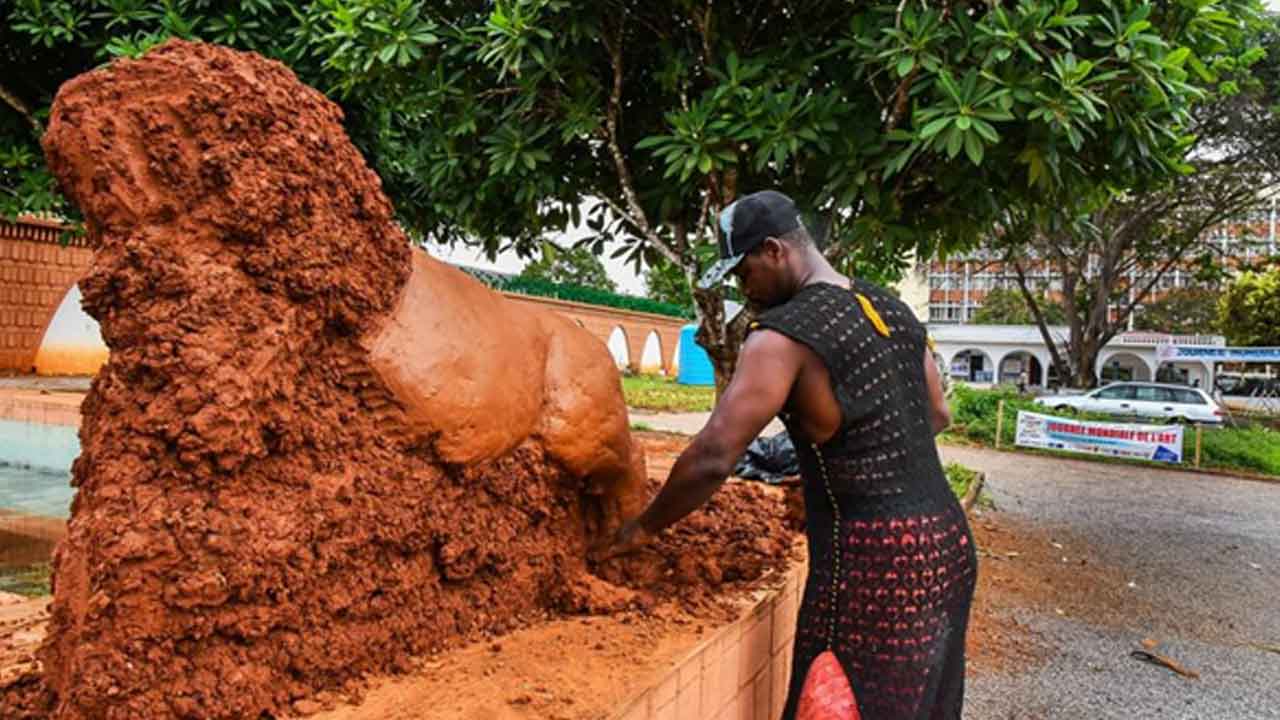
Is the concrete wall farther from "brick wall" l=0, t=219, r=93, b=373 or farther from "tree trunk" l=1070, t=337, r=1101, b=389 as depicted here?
"tree trunk" l=1070, t=337, r=1101, b=389

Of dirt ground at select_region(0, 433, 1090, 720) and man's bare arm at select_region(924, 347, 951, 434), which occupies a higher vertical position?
man's bare arm at select_region(924, 347, 951, 434)

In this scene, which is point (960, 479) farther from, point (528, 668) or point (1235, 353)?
point (1235, 353)

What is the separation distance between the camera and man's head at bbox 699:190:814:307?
195 cm

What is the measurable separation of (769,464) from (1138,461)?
1062 cm

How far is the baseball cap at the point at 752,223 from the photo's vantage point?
1.95 m

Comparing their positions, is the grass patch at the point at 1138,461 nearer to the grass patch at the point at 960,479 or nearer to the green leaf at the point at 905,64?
the grass patch at the point at 960,479

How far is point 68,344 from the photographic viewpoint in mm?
14344

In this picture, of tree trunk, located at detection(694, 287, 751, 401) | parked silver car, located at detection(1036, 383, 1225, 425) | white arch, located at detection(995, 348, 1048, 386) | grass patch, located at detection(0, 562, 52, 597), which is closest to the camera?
grass patch, located at detection(0, 562, 52, 597)

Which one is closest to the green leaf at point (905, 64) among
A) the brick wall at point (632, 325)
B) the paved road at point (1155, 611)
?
the paved road at point (1155, 611)

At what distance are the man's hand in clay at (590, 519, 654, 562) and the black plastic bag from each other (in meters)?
1.68

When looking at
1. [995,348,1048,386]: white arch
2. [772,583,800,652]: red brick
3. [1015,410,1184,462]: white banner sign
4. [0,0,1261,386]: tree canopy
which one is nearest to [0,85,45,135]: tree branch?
[0,0,1261,386]: tree canopy

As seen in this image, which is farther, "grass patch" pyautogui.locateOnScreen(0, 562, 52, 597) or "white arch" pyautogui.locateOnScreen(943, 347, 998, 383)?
"white arch" pyautogui.locateOnScreen(943, 347, 998, 383)

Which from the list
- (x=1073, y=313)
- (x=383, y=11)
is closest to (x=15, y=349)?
(x=383, y=11)

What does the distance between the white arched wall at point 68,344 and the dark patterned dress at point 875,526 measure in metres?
16.1
